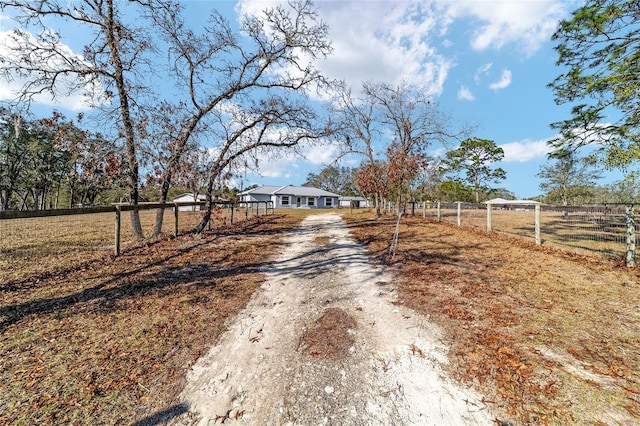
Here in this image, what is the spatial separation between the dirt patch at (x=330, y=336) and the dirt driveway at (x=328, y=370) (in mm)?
12

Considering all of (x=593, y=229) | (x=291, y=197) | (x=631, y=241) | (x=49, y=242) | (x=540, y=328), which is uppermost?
(x=291, y=197)

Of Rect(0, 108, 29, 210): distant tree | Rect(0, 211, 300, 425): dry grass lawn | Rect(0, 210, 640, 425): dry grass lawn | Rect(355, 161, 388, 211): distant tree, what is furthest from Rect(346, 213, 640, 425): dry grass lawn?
Rect(0, 108, 29, 210): distant tree

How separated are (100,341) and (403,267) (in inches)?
209

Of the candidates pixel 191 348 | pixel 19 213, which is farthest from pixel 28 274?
pixel 191 348

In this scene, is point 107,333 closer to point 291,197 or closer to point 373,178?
point 373,178

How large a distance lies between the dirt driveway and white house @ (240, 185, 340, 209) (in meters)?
39.3

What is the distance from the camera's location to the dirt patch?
296cm

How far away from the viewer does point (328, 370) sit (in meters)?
2.67

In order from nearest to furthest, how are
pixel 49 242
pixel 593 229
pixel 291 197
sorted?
pixel 593 229
pixel 49 242
pixel 291 197

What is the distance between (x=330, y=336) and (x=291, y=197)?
42510mm

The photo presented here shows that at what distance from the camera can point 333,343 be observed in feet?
10.2

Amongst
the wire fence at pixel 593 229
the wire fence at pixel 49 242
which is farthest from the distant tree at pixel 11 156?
the wire fence at pixel 593 229

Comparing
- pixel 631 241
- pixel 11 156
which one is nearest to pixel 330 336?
pixel 631 241

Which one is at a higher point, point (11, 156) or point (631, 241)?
point (11, 156)
